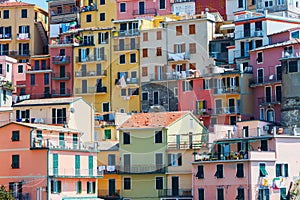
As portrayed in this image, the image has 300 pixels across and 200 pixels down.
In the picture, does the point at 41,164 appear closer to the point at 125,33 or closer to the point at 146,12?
the point at 125,33

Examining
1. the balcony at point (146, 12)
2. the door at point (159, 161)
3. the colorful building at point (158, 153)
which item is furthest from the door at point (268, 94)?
the balcony at point (146, 12)

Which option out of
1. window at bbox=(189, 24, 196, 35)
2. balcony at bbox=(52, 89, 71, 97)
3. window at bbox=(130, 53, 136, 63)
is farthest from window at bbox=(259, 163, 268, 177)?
balcony at bbox=(52, 89, 71, 97)

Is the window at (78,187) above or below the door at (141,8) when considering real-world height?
below

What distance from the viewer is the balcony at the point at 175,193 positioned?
69.8 m

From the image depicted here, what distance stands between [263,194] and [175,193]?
9.05 m

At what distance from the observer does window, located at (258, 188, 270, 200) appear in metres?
63.9

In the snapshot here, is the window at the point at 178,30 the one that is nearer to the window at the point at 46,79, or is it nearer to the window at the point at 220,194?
the window at the point at 46,79

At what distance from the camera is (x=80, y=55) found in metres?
90.4

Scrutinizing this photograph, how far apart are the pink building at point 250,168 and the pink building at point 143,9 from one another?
27625 mm

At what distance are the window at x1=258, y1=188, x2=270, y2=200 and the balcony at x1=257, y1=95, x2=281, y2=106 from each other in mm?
13588

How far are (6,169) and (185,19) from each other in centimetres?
2810

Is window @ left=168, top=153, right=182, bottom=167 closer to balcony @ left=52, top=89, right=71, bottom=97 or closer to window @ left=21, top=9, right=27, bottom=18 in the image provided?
balcony @ left=52, top=89, right=71, bottom=97

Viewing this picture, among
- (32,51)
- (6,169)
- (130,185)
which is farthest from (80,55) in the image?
(6,169)

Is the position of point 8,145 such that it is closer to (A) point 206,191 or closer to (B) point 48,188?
(B) point 48,188
